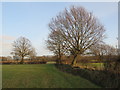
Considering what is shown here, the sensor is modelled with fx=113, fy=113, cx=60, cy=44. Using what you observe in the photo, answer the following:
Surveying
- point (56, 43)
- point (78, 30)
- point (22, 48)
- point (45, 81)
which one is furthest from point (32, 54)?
point (45, 81)

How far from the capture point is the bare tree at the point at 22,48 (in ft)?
120

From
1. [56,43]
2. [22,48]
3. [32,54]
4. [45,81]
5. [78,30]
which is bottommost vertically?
[45,81]

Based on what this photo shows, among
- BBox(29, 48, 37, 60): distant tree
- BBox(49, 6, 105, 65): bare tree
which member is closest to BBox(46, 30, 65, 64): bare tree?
BBox(49, 6, 105, 65): bare tree

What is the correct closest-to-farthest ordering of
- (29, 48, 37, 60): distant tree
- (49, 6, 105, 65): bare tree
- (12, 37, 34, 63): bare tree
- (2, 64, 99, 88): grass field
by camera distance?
1. (2, 64, 99, 88): grass field
2. (49, 6, 105, 65): bare tree
3. (12, 37, 34, 63): bare tree
4. (29, 48, 37, 60): distant tree

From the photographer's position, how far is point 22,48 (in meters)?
37.1

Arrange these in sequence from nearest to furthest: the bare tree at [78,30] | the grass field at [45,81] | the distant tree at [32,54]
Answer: the grass field at [45,81], the bare tree at [78,30], the distant tree at [32,54]

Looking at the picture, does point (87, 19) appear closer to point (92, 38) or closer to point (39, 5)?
point (92, 38)

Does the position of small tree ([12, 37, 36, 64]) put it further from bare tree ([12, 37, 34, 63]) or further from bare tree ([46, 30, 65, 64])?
bare tree ([46, 30, 65, 64])

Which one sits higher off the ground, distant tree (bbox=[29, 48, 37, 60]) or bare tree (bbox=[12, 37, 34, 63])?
bare tree (bbox=[12, 37, 34, 63])

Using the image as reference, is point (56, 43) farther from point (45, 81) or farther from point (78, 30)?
point (45, 81)

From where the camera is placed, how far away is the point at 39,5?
1166cm

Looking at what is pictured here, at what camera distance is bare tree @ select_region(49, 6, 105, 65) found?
18441 mm

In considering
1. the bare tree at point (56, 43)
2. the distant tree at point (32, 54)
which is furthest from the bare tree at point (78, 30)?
the distant tree at point (32, 54)

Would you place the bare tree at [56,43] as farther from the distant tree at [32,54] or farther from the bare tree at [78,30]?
the distant tree at [32,54]
